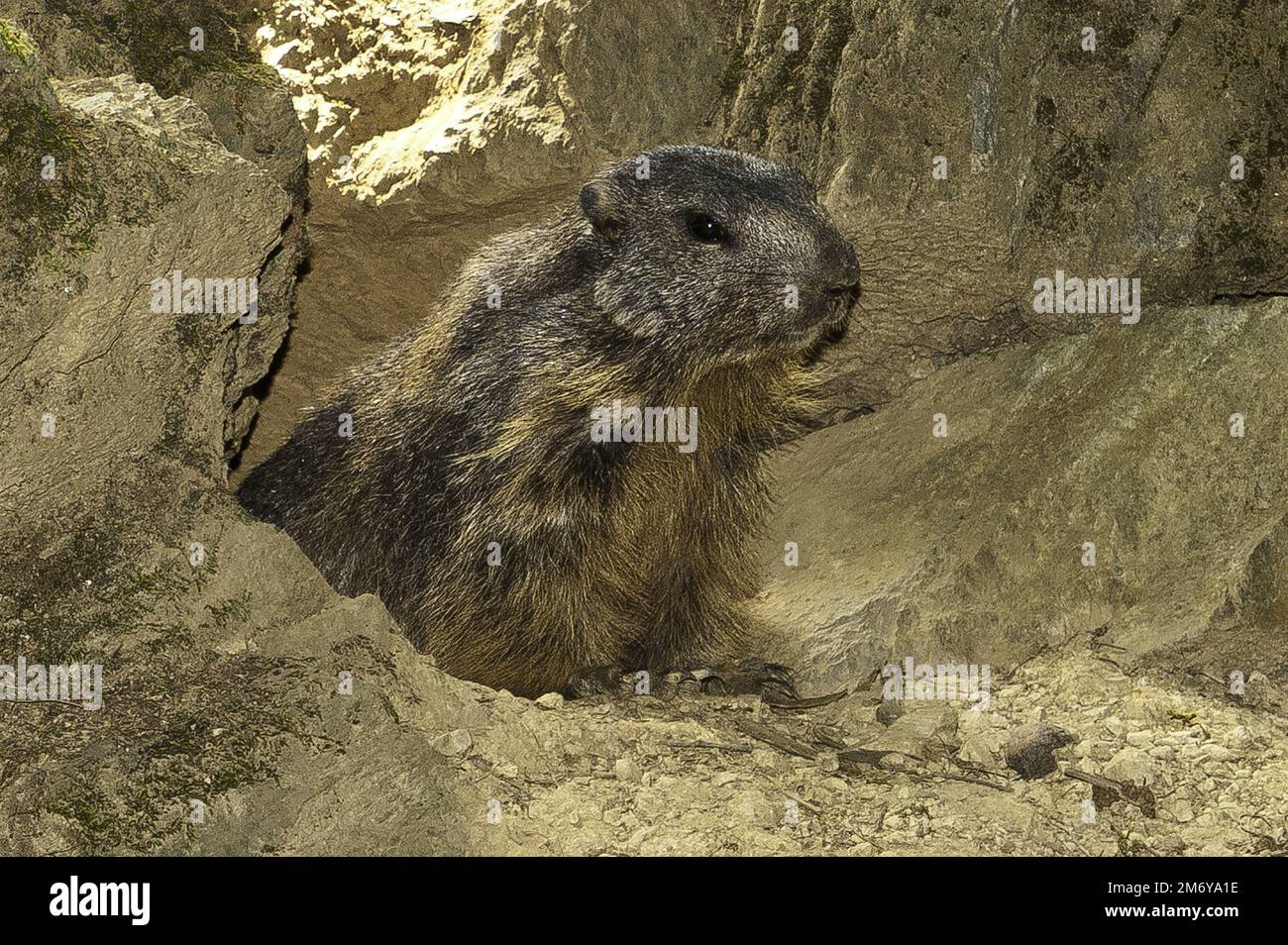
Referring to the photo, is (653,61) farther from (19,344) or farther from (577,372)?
(19,344)

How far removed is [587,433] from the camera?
23.0 feet

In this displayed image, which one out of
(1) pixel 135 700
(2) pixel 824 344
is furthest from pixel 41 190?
(2) pixel 824 344

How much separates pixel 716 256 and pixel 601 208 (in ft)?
2.13

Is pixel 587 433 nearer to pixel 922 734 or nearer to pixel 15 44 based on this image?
pixel 922 734

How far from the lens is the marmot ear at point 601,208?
6.83m

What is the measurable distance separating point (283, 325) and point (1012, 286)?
3.85m

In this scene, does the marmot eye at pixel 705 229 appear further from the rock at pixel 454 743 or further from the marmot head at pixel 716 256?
the rock at pixel 454 743

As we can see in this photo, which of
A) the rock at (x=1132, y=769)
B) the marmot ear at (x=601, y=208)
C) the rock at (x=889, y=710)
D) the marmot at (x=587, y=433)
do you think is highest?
the marmot ear at (x=601, y=208)

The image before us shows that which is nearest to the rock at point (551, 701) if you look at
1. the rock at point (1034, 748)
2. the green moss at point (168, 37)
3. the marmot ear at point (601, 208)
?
the rock at point (1034, 748)

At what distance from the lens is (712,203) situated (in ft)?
21.7

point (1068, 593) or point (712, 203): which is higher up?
point (712, 203)

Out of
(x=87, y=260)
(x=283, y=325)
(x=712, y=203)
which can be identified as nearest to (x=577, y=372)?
(x=712, y=203)

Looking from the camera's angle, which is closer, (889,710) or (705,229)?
(889,710)

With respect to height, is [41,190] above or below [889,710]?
above
